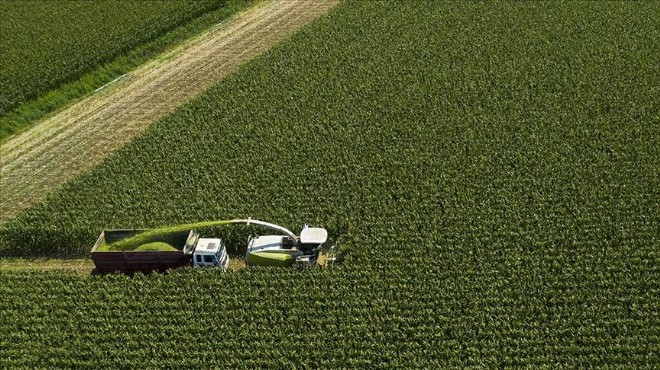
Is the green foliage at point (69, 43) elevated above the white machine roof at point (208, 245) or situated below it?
above

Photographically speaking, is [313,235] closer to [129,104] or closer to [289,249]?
[289,249]

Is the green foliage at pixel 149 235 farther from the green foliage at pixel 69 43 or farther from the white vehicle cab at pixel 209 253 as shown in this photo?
the green foliage at pixel 69 43

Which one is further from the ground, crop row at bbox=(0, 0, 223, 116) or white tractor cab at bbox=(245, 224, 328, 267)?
crop row at bbox=(0, 0, 223, 116)

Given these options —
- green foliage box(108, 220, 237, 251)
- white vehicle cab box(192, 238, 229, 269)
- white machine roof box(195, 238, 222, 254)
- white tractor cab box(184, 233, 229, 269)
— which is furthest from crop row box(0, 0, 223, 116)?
white vehicle cab box(192, 238, 229, 269)

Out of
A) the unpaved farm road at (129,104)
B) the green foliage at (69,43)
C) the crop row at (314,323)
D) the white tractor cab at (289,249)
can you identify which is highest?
the green foliage at (69,43)

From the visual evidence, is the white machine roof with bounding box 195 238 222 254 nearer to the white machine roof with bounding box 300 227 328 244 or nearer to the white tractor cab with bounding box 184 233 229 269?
the white tractor cab with bounding box 184 233 229 269

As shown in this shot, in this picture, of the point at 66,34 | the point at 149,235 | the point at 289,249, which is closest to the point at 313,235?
the point at 289,249

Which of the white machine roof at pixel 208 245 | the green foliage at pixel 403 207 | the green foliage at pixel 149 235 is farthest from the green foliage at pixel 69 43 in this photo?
the white machine roof at pixel 208 245
